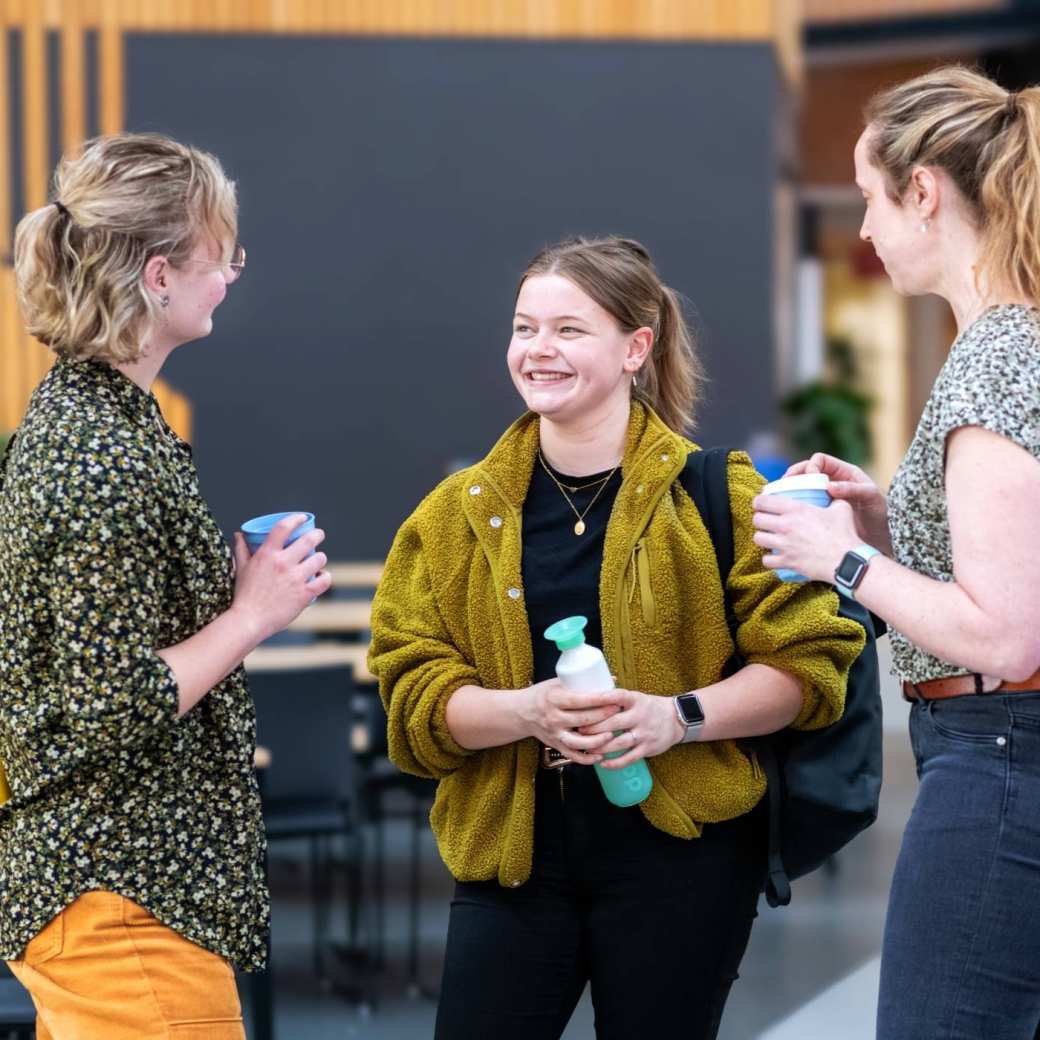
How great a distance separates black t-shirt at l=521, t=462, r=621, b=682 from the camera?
202 centimetres

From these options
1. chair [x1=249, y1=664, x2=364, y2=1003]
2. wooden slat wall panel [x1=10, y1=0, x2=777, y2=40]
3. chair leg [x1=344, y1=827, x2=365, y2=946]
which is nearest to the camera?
chair [x1=249, y1=664, x2=364, y2=1003]

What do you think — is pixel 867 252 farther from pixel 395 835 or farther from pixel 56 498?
pixel 56 498

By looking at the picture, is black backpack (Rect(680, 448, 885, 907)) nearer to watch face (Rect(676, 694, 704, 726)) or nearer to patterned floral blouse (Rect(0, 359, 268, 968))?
watch face (Rect(676, 694, 704, 726))

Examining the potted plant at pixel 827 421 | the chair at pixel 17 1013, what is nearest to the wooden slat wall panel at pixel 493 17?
the potted plant at pixel 827 421

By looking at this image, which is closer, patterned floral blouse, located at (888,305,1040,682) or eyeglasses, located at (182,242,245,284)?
patterned floral blouse, located at (888,305,1040,682)

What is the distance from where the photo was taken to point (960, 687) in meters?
1.72

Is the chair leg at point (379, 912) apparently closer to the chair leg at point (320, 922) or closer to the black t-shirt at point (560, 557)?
the chair leg at point (320, 922)

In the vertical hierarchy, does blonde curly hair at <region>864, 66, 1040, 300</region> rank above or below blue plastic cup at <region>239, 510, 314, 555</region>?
above

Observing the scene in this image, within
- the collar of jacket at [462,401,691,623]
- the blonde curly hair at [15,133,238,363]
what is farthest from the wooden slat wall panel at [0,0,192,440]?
the blonde curly hair at [15,133,238,363]

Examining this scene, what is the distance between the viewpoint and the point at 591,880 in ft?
6.54

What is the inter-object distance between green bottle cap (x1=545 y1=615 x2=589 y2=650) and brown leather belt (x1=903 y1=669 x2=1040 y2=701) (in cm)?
39

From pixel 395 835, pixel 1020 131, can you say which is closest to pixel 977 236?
pixel 1020 131

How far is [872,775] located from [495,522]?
0.60m

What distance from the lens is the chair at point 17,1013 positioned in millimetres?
2424
